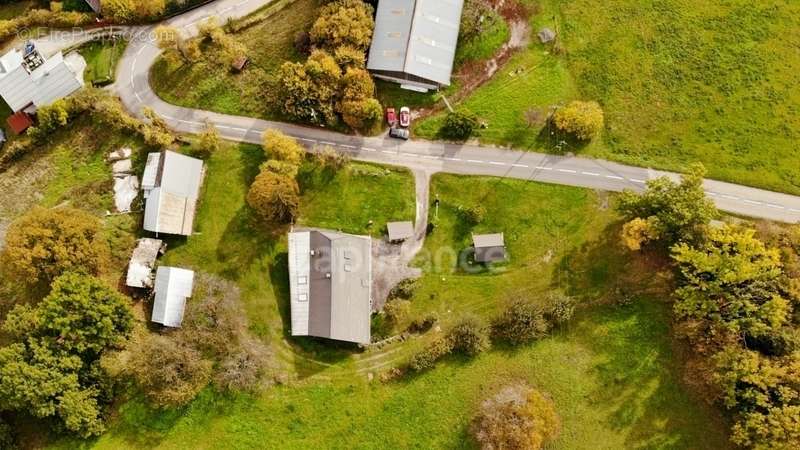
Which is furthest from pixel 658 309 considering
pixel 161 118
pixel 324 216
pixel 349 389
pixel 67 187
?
pixel 67 187

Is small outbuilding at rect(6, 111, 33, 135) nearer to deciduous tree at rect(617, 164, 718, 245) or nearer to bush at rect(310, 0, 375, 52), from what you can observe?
bush at rect(310, 0, 375, 52)

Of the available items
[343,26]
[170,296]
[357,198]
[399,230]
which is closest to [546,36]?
[343,26]

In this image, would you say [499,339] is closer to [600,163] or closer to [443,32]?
[600,163]

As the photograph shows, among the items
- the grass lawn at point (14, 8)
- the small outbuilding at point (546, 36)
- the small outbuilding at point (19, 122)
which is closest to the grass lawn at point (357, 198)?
the small outbuilding at point (546, 36)

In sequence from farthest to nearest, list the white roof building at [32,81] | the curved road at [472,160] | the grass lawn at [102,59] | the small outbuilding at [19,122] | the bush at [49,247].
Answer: the grass lawn at [102,59] → the small outbuilding at [19,122] → the white roof building at [32,81] → the curved road at [472,160] → the bush at [49,247]

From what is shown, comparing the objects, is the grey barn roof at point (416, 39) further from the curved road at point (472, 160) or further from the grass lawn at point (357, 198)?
A: the grass lawn at point (357, 198)
